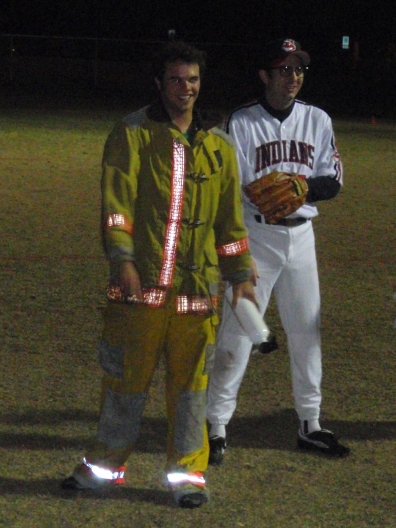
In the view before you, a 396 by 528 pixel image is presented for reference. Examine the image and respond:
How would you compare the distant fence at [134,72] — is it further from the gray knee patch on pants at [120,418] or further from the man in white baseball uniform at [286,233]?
the gray knee patch on pants at [120,418]

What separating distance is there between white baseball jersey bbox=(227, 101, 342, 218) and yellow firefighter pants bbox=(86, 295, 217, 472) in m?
0.94

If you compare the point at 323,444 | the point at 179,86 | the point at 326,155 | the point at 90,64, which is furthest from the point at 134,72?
the point at 179,86

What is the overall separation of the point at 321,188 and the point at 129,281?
49.6 inches

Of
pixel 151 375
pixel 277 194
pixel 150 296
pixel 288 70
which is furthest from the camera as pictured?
pixel 288 70

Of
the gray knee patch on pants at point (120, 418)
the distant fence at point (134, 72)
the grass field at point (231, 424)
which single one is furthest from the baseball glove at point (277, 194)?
the distant fence at point (134, 72)

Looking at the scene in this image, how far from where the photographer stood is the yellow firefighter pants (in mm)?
4055

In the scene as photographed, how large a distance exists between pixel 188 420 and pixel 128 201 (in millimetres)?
950

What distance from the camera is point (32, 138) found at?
19.1 m

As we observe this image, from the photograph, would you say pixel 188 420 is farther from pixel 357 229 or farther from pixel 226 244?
pixel 357 229

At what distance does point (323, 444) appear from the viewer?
4.85 metres

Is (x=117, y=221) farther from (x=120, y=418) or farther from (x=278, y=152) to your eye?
(x=278, y=152)

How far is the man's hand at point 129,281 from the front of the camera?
389 centimetres

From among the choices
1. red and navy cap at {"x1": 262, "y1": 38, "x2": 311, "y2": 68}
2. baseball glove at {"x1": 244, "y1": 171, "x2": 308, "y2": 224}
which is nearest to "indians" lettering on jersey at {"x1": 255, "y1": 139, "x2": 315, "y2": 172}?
baseball glove at {"x1": 244, "y1": 171, "x2": 308, "y2": 224}

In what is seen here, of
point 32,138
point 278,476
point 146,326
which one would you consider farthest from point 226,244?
point 32,138
